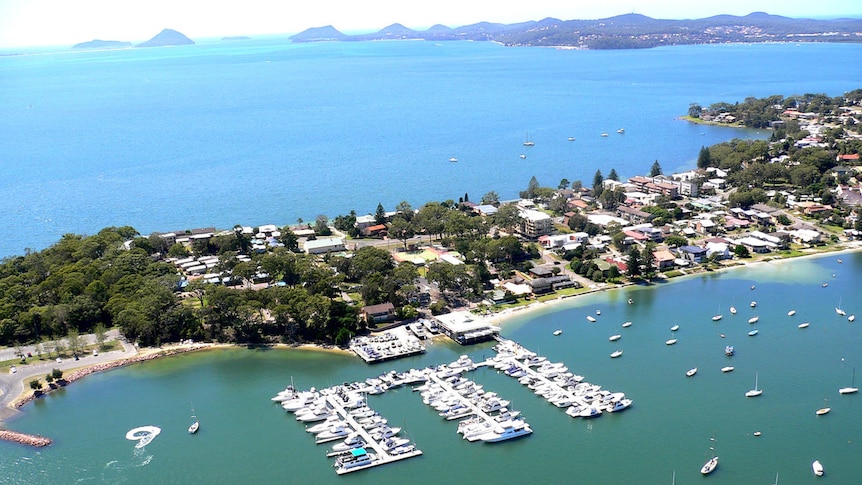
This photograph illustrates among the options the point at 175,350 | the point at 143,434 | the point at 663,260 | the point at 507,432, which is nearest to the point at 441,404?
the point at 507,432

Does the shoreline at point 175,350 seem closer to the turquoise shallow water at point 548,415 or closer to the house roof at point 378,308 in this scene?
the turquoise shallow water at point 548,415

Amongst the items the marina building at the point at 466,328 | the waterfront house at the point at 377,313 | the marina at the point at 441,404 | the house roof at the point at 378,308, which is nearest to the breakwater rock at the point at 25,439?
the marina at the point at 441,404

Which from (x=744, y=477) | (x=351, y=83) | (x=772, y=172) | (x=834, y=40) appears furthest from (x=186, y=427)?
(x=834, y=40)

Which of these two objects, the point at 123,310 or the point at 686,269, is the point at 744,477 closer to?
the point at 686,269

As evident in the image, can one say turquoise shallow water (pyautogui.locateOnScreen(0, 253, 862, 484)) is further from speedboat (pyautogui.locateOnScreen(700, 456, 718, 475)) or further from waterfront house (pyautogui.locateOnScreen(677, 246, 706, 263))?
waterfront house (pyautogui.locateOnScreen(677, 246, 706, 263))

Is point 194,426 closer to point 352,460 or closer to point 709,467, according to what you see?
point 352,460

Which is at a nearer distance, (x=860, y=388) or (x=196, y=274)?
(x=860, y=388)

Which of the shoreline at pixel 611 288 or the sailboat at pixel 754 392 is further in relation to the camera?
the shoreline at pixel 611 288
